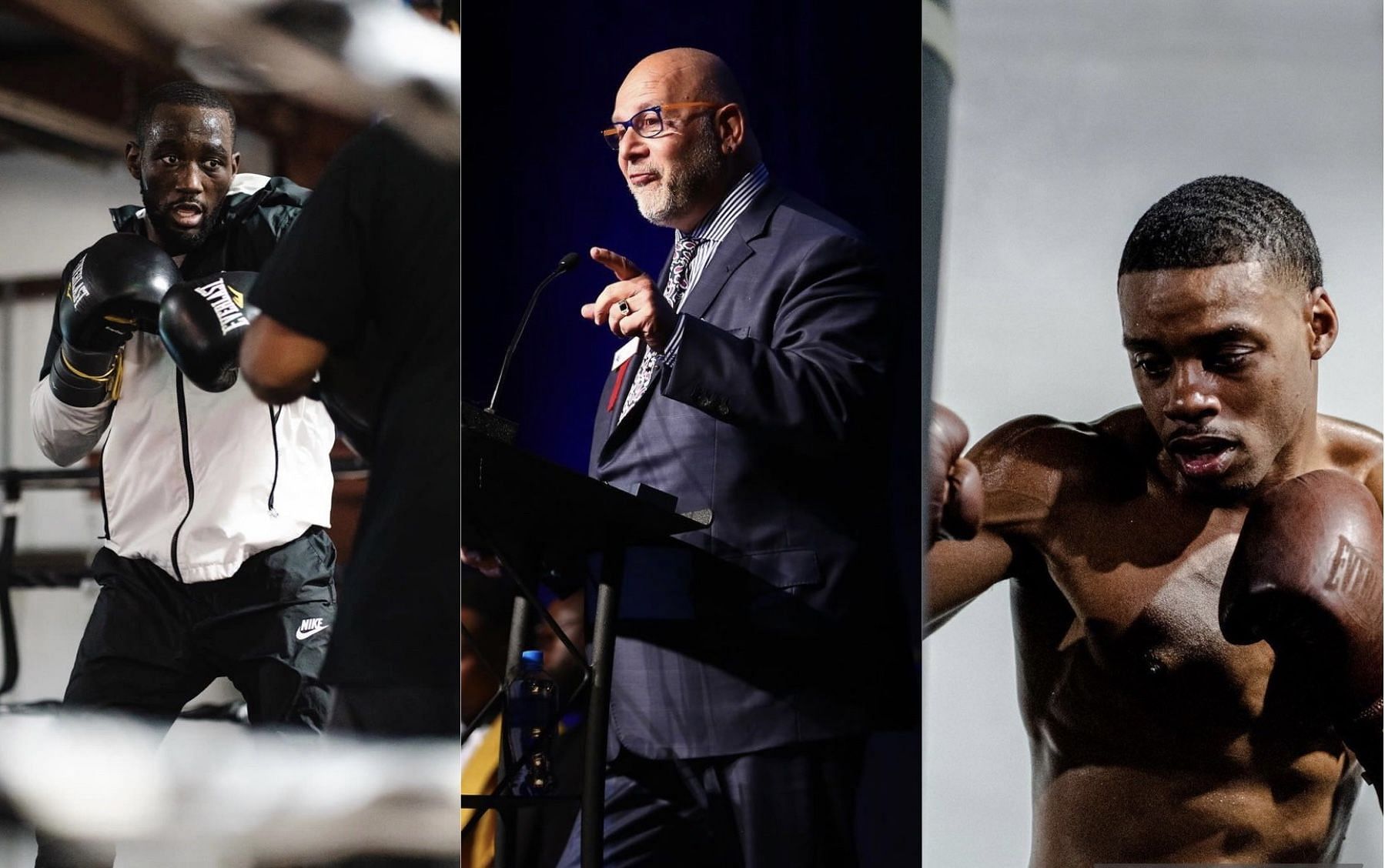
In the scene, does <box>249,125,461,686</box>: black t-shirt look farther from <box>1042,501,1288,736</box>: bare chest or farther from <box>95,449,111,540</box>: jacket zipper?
<box>1042,501,1288,736</box>: bare chest

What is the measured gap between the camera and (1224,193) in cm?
278

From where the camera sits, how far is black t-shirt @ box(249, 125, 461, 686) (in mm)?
2473

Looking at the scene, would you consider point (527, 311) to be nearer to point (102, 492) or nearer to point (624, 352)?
point (624, 352)

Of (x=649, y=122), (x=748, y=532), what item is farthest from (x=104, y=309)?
(x=748, y=532)

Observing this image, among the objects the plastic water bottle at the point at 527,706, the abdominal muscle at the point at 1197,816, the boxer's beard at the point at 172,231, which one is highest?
the boxer's beard at the point at 172,231

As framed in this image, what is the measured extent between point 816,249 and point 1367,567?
4.31 ft

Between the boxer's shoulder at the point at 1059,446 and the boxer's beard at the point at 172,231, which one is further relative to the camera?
the boxer's shoulder at the point at 1059,446

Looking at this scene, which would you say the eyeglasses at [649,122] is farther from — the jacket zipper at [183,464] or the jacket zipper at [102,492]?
the jacket zipper at [102,492]

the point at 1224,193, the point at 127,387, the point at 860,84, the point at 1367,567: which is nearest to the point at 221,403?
the point at 127,387

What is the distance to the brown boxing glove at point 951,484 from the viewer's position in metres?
2.78

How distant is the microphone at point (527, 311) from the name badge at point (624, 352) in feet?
0.68

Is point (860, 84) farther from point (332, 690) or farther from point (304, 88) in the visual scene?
point (332, 690)

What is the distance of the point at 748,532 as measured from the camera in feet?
9.00

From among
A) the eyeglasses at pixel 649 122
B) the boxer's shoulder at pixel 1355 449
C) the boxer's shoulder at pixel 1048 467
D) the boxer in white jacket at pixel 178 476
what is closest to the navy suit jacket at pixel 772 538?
the boxer's shoulder at pixel 1048 467
